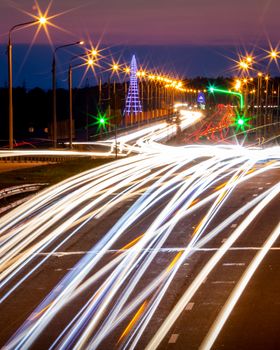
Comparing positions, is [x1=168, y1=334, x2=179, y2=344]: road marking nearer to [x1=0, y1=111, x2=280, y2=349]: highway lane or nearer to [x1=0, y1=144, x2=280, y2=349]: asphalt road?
[x1=0, y1=144, x2=280, y2=349]: asphalt road

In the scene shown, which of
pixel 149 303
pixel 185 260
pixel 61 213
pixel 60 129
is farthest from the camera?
pixel 60 129

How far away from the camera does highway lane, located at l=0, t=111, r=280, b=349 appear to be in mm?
12430

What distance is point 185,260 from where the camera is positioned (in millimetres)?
18062

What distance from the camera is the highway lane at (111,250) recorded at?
1243 centimetres

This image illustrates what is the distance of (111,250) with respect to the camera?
1925 centimetres

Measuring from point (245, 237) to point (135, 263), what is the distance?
465 cm

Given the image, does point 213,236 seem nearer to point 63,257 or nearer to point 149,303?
point 63,257

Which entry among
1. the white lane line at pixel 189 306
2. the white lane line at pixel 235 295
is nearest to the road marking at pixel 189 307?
the white lane line at pixel 189 306

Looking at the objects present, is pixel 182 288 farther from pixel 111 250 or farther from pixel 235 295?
pixel 111 250

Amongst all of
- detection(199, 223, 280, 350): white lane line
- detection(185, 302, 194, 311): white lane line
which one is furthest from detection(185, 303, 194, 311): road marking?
detection(199, 223, 280, 350): white lane line

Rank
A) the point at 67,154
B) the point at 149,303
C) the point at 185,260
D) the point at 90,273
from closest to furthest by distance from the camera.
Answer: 1. the point at 149,303
2. the point at 90,273
3. the point at 185,260
4. the point at 67,154

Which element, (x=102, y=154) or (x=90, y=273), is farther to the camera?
(x=102, y=154)

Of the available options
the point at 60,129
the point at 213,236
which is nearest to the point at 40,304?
the point at 213,236

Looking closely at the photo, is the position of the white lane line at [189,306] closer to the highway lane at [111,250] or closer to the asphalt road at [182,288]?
the asphalt road at [182,288]
